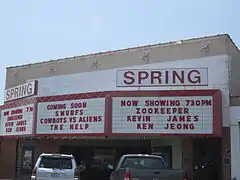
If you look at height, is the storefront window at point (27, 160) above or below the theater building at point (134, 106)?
below

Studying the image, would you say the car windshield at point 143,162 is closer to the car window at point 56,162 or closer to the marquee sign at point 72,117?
the car window at point 56,162

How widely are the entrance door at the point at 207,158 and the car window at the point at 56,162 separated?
25.8 feet

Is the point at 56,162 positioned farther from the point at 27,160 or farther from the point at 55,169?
the point at 27,160

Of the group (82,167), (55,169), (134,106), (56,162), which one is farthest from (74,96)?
(55,169)

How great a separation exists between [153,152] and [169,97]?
4.85 m

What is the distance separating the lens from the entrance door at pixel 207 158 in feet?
71.8

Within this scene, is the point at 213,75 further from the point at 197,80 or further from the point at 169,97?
the point at 169,97

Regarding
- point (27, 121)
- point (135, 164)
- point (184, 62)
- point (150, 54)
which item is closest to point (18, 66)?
point (27, 121)

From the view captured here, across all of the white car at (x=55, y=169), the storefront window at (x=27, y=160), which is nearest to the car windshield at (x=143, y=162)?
the white car at (x=55, y=169)

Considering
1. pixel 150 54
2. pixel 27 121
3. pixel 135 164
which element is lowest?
Result: pixel 135 164

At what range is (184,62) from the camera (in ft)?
72.5

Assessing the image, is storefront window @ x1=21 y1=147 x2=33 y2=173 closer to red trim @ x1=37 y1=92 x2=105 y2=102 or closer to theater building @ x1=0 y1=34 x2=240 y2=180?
theater building @ x1=0 y1=34 x2=240 y2=180

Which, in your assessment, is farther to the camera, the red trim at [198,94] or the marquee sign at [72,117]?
the marquee sign at [72,117]

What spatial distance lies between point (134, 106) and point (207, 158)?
540 cm
